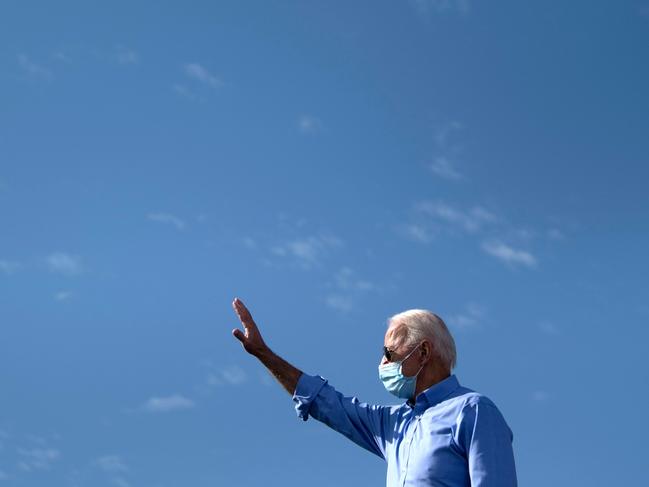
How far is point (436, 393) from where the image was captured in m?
8.30

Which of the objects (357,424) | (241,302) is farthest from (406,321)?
(241,302)

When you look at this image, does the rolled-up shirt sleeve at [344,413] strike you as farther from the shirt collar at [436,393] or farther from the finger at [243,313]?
the finger at [243,313]

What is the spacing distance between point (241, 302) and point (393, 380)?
1.64m

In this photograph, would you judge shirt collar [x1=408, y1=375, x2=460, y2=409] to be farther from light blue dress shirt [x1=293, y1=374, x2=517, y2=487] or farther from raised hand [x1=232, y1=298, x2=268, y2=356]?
raised hand [x1=232, y1=298, x2=268, y2=356]

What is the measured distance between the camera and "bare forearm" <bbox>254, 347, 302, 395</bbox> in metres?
8.89

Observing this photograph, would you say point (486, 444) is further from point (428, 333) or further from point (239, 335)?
point (239, 335)

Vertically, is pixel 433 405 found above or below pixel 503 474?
above

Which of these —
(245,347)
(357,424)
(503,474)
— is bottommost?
(503,474)

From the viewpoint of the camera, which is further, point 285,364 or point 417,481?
point 285,364

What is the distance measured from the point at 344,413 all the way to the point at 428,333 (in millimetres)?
1038

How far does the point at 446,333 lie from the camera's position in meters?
8.58

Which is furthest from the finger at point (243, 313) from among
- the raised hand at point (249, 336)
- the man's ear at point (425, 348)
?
the man's ear at point (425, 348)

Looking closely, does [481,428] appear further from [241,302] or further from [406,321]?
[241,302]

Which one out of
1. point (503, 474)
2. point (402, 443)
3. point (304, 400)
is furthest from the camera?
point (304, 400)
